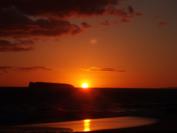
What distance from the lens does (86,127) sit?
104 ft

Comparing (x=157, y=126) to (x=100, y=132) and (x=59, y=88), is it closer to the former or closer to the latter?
(x=100, y=132)

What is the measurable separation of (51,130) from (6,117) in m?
13.4

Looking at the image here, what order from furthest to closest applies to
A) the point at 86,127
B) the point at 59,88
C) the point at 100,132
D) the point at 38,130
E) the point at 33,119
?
the point at 59,88
the point at 33,119
the point at 86,127
the point at 38,130
the point at 100,132

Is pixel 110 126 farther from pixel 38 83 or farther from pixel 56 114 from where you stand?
pixel 38 83

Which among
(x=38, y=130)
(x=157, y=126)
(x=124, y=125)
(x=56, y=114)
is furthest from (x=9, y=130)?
(x=56, y=114)

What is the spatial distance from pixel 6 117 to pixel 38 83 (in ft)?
319

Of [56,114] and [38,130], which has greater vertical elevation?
[56,114]

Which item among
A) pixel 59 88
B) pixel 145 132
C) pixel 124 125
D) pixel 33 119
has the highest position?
pixel 59 88

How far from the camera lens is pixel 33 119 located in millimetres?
40094

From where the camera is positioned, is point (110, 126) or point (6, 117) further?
point (6, 117)

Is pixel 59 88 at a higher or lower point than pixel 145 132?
higher

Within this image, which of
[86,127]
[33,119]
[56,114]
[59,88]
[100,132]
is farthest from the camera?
[59,88]

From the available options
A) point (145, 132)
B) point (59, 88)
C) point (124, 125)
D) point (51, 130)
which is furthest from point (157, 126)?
point (59, 88)

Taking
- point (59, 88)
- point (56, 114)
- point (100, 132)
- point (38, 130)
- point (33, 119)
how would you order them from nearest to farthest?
point (100, 132), point (38, 130), point (33, 119), point (56, 114), point (59, 88)
